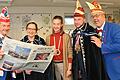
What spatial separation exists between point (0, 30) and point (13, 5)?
530 cm

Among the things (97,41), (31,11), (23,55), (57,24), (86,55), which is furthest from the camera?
(31,11)

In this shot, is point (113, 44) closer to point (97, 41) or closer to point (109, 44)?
point (109, 44)

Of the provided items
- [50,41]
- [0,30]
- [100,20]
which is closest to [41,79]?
[50,41]

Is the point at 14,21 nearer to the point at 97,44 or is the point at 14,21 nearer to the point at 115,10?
the point at 115,10

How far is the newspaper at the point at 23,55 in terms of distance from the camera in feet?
7.82

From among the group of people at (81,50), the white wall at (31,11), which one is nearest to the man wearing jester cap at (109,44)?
the group of people at (81,50)

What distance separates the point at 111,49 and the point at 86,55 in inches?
13.8

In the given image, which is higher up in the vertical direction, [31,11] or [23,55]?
[31,11]

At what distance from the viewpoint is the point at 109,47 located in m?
2.44

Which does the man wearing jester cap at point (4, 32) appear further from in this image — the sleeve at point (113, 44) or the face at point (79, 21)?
the sleeve at point (113, 44)

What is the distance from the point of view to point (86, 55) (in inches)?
106

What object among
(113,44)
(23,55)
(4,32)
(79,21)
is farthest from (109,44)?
(4,32)

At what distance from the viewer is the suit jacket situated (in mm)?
2449

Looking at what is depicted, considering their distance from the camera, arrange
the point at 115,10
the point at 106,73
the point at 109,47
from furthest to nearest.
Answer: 1. the point at 115,10
2. the point at 106,73
3. the point at 109,47
